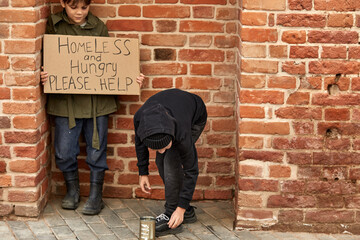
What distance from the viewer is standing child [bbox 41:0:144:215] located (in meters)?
4.52

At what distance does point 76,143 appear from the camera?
466 cm

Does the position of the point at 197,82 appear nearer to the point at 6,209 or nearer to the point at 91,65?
the point at 91,65

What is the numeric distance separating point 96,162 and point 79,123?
12.6 inches

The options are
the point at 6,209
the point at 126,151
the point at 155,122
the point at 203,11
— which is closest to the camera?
the point at 155,122

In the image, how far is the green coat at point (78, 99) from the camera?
14.8 feet

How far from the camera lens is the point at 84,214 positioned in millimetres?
4605

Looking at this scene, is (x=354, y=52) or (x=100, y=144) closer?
(x=354, y=52)

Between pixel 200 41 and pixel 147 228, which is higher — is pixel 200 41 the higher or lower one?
the higher one

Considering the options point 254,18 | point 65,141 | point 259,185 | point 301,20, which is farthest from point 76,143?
point 301,20

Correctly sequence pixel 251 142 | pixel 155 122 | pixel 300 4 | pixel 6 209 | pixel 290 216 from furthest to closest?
pixel 6 209 → pixel 290 216 → pixel 251 142 → pixel 300 4 → pixel 155 122

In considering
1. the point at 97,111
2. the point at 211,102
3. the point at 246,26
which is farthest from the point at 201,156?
the point at 246,26

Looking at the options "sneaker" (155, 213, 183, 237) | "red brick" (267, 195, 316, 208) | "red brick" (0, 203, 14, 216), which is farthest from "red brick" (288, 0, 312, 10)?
"red brick" (0, 203, 14, 216)

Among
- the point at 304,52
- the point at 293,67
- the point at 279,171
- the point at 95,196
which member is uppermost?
the point at 304,52

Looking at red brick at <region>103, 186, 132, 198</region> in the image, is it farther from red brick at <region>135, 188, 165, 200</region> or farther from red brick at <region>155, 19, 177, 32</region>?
red brick at <region>155, 19, 177, 32</region>
